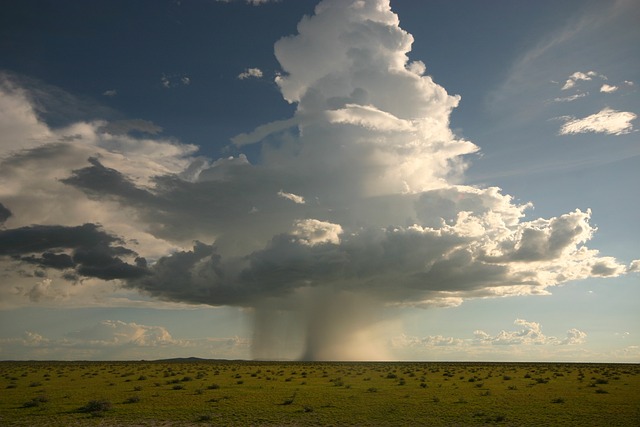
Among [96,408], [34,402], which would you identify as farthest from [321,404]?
[34,402]

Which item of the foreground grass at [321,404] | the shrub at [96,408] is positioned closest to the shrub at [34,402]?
the foreground grass at [321,404]

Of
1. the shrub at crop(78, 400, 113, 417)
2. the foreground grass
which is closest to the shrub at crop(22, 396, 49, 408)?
the foreground grass

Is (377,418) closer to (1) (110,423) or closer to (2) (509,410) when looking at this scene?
(2) (509,410)

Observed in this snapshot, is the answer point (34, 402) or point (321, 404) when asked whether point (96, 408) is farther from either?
point (321, 404)

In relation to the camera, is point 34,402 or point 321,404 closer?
point 34,402

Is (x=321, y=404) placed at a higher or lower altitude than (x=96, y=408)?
higher

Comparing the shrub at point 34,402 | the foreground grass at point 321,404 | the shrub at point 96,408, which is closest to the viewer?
the foreground grass at point 321,404

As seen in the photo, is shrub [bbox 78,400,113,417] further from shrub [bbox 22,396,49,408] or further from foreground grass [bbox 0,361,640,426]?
shrub [bbox 22,396,49,408]

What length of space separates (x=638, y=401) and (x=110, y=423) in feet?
168

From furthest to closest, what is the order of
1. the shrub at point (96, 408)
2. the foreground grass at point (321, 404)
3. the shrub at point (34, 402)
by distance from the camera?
1. the shrub at point (34, 402)
2. the shrub at point (96, 408)
3. the foreground grass at point (321, 404)

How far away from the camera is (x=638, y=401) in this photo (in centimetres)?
4666

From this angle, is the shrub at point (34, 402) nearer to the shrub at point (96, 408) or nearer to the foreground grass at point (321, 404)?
the foreground grass at point (321, 404)

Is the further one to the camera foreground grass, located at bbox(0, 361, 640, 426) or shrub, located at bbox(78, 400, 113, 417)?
shrub, located at bbox(78, 400, 113, 417)

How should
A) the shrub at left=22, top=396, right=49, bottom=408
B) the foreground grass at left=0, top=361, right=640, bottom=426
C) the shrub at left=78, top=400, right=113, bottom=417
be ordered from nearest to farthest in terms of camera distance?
the foreground grass at left=0, top=361, right=640, bottom=426
the shrub at left=78, top=400, right=113, bottom=417
the shrub at left=22, top=396, right=49, bottom=408
